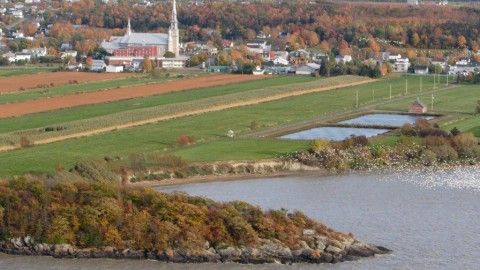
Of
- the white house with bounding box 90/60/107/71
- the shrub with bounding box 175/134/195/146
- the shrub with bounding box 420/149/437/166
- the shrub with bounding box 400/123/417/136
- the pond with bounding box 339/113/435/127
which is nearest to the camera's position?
the shrub with bounding box 420/149/437/166

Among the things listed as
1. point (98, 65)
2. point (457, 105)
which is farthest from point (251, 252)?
point (98, 65)

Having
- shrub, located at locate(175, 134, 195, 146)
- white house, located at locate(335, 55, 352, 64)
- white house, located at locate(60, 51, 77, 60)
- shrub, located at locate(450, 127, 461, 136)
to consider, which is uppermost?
shrub, located at locate(450, 127, 461, 136)

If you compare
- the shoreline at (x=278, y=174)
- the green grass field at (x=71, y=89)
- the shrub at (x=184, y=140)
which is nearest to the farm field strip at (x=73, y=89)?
the green grass field at (x=71, y=89)

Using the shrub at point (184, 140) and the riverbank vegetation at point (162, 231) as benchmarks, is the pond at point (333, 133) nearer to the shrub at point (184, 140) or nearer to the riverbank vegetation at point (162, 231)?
the shrub at point (184, 140)

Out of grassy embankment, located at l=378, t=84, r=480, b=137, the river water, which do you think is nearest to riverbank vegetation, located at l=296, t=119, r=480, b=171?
the river water

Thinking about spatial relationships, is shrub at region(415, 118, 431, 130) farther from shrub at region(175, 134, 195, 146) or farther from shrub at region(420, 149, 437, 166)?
shrub at region(175, 134, 195, 146)

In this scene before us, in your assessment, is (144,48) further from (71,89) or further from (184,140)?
(184,140)

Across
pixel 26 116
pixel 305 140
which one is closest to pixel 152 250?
pixel 305 140
